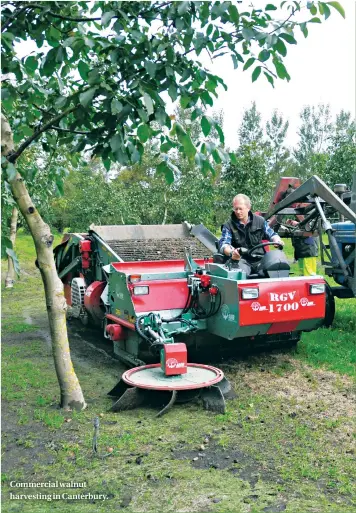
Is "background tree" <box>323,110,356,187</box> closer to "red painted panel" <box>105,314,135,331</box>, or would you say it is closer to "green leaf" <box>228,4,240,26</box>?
"red painted panel" <box>105,314,135,331</box>

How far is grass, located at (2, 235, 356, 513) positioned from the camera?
3.74 m

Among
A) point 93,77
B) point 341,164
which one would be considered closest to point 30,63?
point 93,77

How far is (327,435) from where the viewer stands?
473cm

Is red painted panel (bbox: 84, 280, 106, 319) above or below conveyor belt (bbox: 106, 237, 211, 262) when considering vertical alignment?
below

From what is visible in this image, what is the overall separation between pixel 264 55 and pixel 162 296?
283 centimetres

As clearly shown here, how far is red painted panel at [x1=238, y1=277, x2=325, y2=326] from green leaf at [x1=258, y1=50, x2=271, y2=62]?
85.9 inches

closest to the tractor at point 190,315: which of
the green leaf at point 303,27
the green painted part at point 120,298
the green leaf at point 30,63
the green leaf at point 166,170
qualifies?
the green painted part at point 120,298

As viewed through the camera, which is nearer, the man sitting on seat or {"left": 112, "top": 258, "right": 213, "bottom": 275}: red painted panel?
the man sitting on seat

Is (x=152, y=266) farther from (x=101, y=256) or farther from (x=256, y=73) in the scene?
(x=256, y=73)

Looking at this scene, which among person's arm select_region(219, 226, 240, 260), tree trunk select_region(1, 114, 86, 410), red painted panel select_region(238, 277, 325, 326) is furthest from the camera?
person's arm select_region(219, 226, 240, 260)

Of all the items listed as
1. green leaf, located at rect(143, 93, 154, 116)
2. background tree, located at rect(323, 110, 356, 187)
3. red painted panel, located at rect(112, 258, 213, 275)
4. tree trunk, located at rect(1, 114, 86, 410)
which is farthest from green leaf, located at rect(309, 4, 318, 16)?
background tree, located at rect(323, 110, 356, 187)

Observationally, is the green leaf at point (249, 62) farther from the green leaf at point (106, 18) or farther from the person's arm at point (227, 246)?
the person's arm at point (227, 246)

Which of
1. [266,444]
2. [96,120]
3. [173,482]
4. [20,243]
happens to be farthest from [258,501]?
[20,243]

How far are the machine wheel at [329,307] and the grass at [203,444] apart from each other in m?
1.44
